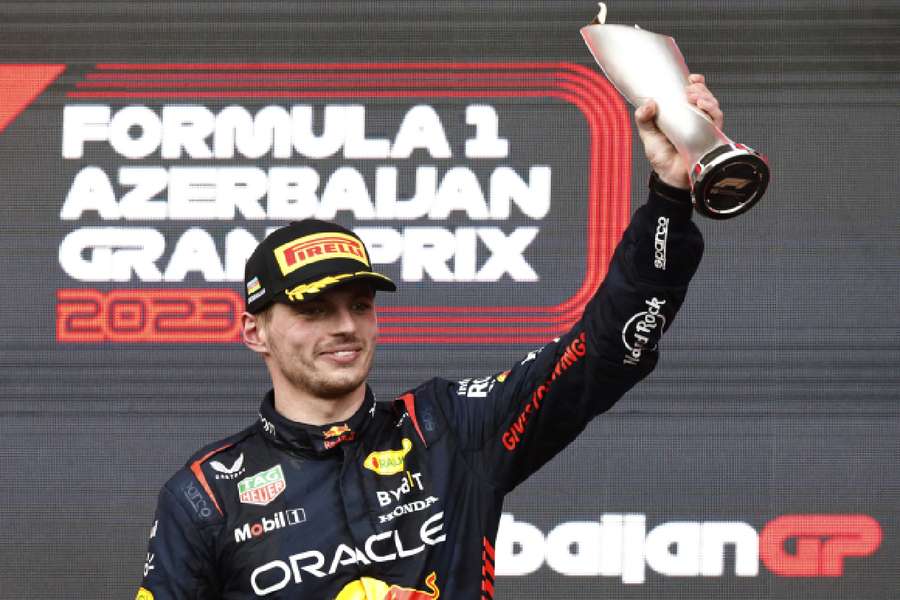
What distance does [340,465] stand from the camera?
5.33 ft

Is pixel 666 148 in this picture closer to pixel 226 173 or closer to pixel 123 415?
pixel 226 173

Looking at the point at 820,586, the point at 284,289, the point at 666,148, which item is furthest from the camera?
the point at 820,586

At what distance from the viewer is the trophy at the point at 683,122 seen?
1.18 metres

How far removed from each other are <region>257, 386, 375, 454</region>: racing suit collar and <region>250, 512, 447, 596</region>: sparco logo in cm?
13

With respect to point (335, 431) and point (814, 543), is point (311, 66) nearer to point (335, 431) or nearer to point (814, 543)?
point (335, 431)

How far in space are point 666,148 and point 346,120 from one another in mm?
1422

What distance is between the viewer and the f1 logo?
8.45 ft

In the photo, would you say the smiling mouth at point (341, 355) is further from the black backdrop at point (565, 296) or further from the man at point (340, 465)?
the black backdrop at point (565, 296)

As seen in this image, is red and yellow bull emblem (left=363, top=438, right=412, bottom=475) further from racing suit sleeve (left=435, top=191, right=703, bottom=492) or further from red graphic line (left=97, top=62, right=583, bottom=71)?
red graphic line (left=97, top=62, right=583, bottom=71)

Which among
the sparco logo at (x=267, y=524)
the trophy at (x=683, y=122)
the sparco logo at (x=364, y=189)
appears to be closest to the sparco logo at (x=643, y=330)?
the trophy at (x=683, y=122)

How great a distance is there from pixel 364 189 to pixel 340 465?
1.09 metres

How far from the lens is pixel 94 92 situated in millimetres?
2650

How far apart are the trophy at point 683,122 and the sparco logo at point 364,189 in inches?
49.6

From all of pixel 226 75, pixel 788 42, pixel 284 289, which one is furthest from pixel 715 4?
pixel 284 289
